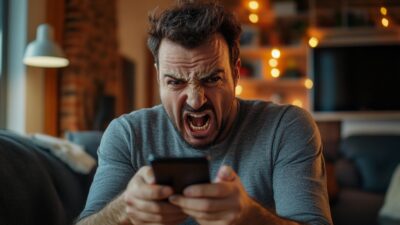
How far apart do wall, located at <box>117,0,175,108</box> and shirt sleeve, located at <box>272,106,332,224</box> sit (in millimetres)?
3611

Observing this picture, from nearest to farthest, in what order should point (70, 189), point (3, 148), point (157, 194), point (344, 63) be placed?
point (157, 194) → point (3, 148) → point (70, 189) → point (344, 63)

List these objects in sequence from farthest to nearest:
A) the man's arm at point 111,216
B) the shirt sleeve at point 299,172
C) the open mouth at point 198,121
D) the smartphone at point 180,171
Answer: the open mouth at point 198,121, the shirt sleeve at point 299,172, the man's arm at point 111,216, the smartphone at point 180,171

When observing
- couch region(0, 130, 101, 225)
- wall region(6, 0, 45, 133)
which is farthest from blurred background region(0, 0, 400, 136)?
couch region(0, 130, 101, 225)

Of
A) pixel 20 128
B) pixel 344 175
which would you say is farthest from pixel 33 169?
pixel 344 175

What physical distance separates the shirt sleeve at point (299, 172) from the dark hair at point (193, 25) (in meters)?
0.25

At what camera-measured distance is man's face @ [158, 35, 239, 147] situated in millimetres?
1243

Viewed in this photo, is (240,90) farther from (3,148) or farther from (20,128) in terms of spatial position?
(3,148)

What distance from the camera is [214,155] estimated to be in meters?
1.29

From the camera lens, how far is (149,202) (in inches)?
35.0

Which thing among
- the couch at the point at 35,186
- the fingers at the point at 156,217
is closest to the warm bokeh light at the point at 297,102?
the couch at the point at 35,186

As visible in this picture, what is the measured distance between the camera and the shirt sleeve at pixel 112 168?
125cm

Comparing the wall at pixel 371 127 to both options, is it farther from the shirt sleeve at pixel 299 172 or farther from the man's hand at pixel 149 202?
the man's hand at pixel 149 202

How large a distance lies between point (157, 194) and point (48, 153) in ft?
3.98

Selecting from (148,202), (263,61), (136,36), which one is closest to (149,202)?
(148,202)
